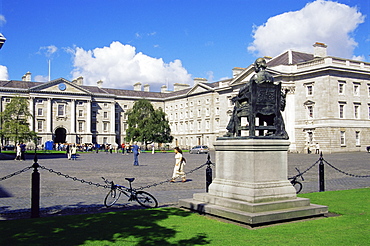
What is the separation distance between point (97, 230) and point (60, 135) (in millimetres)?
92366

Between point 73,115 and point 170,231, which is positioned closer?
point 170,231

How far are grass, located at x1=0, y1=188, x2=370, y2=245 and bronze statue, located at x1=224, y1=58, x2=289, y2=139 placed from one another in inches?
83.0

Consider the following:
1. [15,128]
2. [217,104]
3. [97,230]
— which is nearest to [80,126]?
[217,104]

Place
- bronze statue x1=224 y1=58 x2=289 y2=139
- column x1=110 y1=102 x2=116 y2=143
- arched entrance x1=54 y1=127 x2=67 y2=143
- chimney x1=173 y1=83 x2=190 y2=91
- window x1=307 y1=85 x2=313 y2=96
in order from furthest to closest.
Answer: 1. chimney x1=173 y1=83 x2=190 y2=91
2. column x1=110 y1=102 x2=116 y2=143
3. arched entrance x1=54 y1=127 x2=67 y2=143
4. window x1=307 y1=85 x2=313 y2=96
5. bronze statue x1=224 y1=58 x2=289 y2=139

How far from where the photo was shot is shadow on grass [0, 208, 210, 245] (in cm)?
685

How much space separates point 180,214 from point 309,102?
53.5 metres

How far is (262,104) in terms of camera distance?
356 inches

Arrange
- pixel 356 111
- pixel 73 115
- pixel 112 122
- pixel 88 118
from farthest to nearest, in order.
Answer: pixel 112 122 → pixel 88 118 → pixel 73 115 → pixel 356 111

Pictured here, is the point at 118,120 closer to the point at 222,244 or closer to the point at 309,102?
the point at 309,102

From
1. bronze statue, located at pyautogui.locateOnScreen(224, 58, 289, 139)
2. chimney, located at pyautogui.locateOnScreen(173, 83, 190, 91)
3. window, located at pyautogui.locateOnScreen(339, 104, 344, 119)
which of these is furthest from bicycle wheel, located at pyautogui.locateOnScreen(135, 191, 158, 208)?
chimney, located at pyautogui.locateOnScreen(173, 83, 190, 91)

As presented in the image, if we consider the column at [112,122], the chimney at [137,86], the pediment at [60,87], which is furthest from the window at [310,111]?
the chimney at [137,86]

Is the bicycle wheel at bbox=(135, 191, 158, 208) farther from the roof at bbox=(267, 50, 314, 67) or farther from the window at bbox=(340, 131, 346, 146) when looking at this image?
the roof at bbox=(267, 50, 314, 67)

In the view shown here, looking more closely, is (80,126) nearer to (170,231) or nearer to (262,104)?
Answer: (262,104)

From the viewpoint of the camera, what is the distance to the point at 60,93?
92.8m
